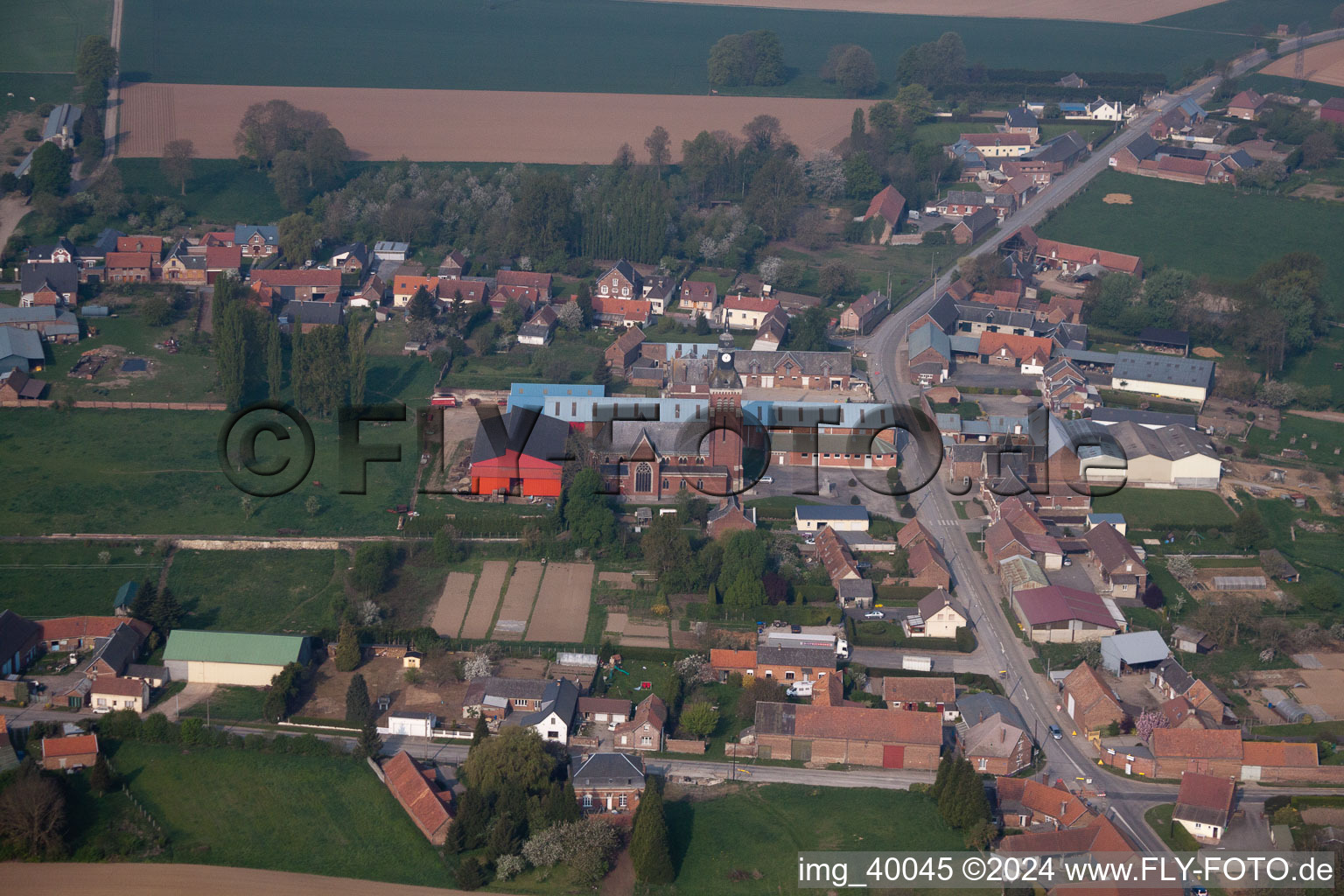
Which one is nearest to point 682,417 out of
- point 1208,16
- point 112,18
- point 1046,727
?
point 1046,727

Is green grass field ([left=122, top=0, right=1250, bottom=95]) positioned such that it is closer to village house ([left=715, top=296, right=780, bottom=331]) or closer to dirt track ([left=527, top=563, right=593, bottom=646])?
village house ([left=715, top=296, right=780, bottom=331])

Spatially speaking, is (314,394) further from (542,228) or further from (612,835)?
(612,835)

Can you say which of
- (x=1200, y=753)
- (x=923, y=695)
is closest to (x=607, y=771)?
(x=923, y=695)

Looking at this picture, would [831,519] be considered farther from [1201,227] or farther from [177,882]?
[1201,227]

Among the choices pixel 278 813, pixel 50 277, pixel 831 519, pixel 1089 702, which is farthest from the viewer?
pixel 50 277

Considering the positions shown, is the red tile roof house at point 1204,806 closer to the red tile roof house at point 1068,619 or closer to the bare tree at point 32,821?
the red tile roof house at point 1068,619
